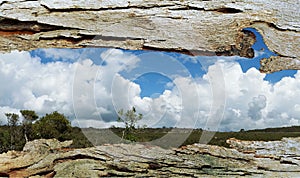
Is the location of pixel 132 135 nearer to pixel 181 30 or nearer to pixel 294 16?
pixel 181 30

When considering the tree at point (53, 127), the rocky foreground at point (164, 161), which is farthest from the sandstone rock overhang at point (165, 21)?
the tree at point (53, 127)

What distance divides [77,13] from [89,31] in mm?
162

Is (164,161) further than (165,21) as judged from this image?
Yes

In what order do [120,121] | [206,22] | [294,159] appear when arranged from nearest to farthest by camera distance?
[206,22], [294,159], [120,121]

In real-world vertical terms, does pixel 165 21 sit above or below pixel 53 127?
above

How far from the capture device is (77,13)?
244cm

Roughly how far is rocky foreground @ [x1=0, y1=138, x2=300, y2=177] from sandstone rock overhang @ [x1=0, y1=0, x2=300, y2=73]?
819 mm

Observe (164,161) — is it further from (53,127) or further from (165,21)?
(53,127)

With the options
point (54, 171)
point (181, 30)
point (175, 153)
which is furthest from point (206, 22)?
point (54, 171)

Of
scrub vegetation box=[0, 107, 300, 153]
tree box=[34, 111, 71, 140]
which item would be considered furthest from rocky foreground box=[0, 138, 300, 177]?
tree box=[34, 111, 71, 140]

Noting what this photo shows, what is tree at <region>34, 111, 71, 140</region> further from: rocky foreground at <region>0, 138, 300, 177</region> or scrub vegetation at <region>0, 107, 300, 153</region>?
rocky foreground at <region>0, 138, 300, 177</region>

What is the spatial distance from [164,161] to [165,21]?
3.80 ft

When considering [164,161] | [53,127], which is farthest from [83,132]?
[53,127]

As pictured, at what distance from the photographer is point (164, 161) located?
2766 millimetres
